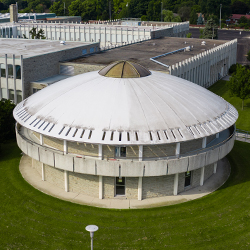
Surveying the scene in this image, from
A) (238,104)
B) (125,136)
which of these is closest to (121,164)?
(125,136)

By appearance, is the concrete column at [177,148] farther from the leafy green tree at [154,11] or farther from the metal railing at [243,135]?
the leafy green tree at [154,11]

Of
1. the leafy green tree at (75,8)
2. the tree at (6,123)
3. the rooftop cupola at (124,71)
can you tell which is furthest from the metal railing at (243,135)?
the leafy green tree at (75,8)

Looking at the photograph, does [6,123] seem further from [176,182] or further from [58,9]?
[58,9]

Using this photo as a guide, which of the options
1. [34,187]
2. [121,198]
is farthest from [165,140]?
[34,187]

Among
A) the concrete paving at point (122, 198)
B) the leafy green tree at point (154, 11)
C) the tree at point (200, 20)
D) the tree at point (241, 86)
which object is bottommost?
the concrete paving at point (122, 198)

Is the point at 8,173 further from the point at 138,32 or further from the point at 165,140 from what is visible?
the point at 138,32

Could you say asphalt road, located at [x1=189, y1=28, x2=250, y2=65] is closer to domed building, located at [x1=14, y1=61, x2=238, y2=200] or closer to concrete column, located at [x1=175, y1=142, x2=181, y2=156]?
domed building, located at [x1=14, y1=61, x2=238, y2=200]
